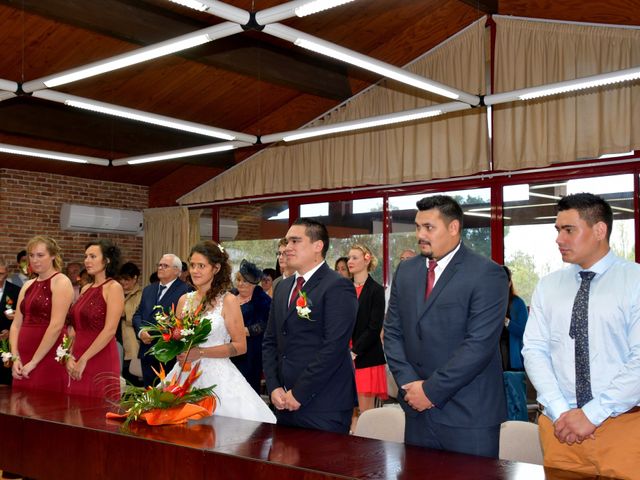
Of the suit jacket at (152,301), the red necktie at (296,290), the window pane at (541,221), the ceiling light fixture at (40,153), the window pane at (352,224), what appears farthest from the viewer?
the window pane at (352,224)

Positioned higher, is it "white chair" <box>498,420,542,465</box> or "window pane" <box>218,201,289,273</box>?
"window pane" <box>218,201,289,273</box>

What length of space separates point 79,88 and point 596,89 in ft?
18.7

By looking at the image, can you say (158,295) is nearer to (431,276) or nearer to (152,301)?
(152,301)

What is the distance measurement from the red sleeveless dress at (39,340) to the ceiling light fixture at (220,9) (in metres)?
2.01


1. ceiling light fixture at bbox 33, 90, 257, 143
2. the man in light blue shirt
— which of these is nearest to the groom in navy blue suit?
the man in light blue shirt

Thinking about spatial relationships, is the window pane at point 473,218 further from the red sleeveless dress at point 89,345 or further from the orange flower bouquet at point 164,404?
the orange flower bouquet at point 164,404

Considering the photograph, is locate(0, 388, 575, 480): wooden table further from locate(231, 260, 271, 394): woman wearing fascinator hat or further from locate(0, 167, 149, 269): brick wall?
locate(0, 167, 149, 269): brick wall

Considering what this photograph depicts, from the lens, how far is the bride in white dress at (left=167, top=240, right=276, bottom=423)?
13.8 feet

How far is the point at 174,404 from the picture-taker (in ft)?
10.5

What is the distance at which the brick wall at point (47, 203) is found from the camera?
35.3 feet

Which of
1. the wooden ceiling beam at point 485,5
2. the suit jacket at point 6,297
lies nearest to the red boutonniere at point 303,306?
the suit jacket at point 6,297

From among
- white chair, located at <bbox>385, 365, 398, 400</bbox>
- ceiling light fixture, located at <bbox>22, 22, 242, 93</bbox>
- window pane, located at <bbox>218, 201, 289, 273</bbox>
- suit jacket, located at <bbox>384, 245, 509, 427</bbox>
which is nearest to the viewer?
suit jacket, located at <bbox>384, 245, 509, 427</bbox>

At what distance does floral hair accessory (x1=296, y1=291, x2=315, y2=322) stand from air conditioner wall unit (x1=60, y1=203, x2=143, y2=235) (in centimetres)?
839

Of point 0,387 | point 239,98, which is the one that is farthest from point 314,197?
point 0,387
